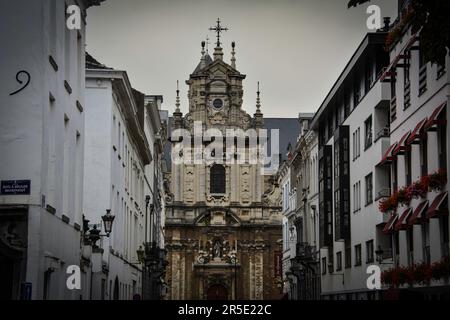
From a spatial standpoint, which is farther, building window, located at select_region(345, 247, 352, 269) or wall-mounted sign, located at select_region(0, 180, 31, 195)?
building window, located at select_region(345, 247, 352, 269)

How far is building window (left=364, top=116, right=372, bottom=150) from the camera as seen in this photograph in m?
41.3

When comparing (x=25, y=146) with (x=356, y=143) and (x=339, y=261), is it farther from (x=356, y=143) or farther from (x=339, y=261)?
(x=339, y=261)

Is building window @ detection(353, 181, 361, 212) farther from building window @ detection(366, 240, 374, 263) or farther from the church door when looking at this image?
the church door

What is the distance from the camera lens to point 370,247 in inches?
1629

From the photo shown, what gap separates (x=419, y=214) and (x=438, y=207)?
8.73ft

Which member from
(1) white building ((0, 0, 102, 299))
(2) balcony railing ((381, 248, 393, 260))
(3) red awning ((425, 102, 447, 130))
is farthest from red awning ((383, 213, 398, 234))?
(1) white building ((0, 0, 102, 299))

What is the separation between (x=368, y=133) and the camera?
41.9 m

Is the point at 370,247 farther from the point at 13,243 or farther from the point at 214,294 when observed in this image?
the point at 214,294

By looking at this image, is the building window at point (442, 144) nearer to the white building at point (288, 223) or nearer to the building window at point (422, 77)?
the building window at point (422, 77)

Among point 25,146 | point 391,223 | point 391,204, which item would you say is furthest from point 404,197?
point 25,146

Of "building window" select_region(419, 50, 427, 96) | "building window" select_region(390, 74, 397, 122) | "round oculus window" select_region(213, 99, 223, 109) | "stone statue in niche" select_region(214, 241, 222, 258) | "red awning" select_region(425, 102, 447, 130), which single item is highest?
"round oculus window" select_region(213, 99, 223, 109)

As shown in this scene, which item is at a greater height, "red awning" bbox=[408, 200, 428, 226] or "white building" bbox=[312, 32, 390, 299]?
"white building" bbox=[312, 32, 390, 299]

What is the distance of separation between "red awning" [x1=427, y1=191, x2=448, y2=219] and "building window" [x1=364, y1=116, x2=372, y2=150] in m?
14.1

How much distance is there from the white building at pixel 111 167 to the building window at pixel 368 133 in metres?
10.5
